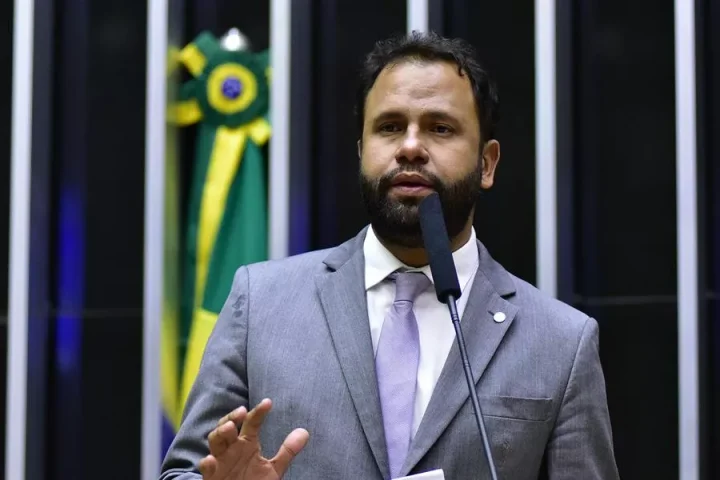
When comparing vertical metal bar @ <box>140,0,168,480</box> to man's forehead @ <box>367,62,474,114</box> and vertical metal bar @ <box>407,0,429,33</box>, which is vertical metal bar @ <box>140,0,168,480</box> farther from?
man's forehead @ <box>367,62,474,114</box>

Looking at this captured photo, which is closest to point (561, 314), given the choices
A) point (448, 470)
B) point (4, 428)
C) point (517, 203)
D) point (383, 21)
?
point (448, 470)

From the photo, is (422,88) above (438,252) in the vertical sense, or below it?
above

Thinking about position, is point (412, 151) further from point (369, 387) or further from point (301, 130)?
point (301, 130)

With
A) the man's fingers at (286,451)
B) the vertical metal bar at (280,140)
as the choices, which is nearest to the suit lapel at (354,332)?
the man's fingers at (286,451)

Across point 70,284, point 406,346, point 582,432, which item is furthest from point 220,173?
point 582,432

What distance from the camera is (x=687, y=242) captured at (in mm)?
3186

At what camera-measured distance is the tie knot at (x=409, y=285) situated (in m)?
2.06

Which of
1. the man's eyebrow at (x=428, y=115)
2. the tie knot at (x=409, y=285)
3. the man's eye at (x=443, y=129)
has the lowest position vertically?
the tie knot at (x=409, y=285)

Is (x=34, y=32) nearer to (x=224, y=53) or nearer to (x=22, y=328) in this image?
(x=224, y=53)

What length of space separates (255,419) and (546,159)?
1.93 metres

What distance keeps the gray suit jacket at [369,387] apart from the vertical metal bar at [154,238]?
1.31 meters

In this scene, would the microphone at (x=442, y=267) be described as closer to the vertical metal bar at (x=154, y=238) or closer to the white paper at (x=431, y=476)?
the white paper at (x=431, y=476)

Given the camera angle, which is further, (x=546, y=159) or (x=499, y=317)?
(x=546, y=159)

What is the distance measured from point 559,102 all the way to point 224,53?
113 centimetres
